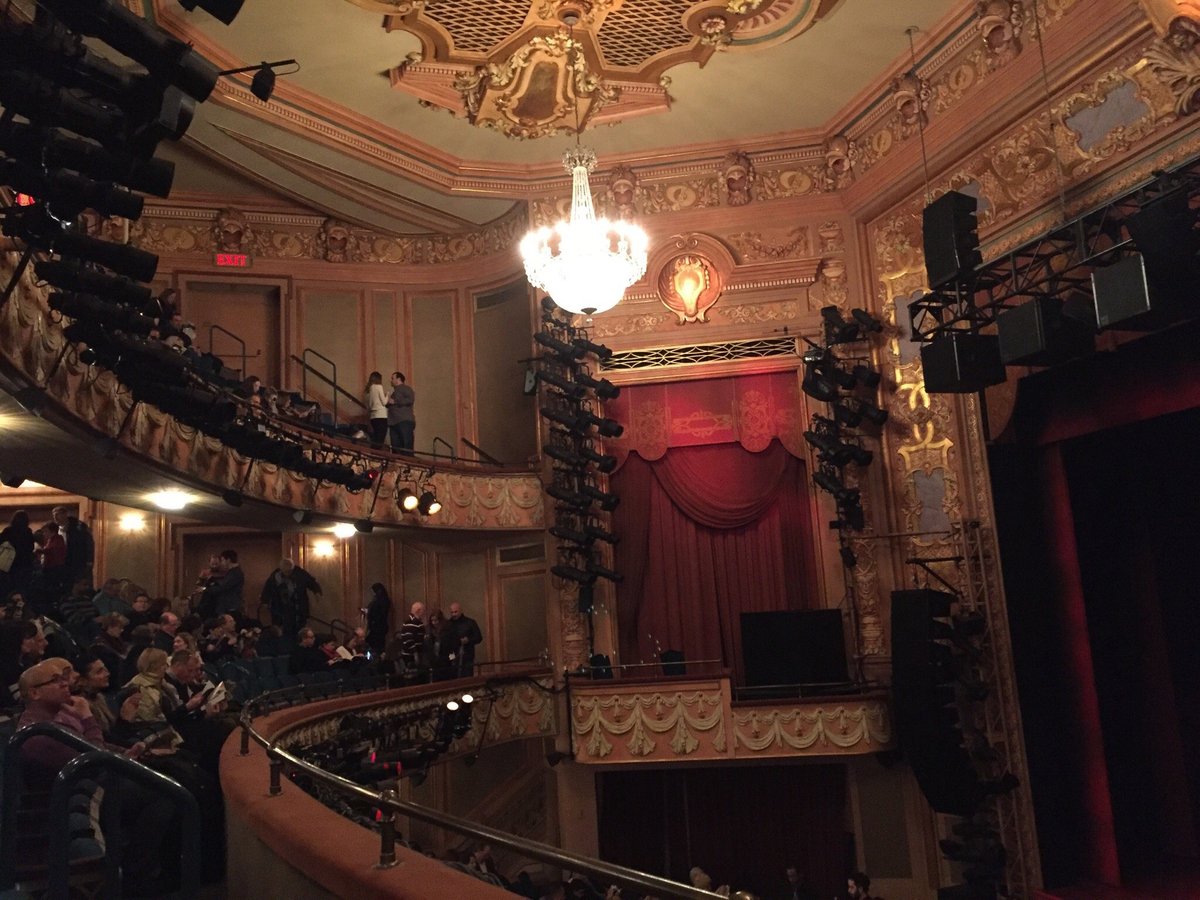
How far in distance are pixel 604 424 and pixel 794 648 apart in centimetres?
320

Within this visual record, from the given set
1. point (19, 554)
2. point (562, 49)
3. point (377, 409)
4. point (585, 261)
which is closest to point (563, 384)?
point (377, 409)

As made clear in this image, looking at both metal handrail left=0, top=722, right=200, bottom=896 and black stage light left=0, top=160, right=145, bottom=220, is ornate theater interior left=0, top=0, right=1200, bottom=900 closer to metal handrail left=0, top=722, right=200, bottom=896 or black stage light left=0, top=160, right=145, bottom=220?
black stage light left=0, top=160, right=145, bottom=220

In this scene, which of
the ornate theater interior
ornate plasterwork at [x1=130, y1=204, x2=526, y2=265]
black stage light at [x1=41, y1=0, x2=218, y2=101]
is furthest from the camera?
ornate plasterwork at [x1=130, y1=204, x2=526, y2=265]

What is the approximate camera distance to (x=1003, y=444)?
9805 mm

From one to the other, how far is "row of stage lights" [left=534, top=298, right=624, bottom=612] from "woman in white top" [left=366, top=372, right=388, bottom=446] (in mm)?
1902

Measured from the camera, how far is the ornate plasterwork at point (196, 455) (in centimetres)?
575

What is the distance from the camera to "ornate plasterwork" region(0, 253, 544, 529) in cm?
575

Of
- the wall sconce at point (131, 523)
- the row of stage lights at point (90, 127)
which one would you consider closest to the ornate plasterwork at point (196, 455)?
the row of stage lights at point (90, 127)

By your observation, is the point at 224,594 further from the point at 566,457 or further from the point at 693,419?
the point at 693,419

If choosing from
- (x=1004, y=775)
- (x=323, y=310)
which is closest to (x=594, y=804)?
(x=1004, y=775)

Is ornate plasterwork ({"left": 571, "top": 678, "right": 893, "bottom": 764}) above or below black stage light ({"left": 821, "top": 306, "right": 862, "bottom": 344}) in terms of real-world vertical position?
below

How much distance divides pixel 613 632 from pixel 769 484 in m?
2.43

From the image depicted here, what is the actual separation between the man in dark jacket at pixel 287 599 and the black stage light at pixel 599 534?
3.16 metres

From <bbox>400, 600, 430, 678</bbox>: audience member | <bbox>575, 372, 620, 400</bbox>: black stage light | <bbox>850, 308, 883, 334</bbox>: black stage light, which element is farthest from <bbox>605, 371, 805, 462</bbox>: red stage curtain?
<bbox>400, 600, 430, 678</bbox>: audience member
